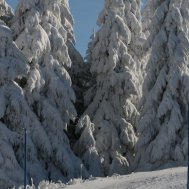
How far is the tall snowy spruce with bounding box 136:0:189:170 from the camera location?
96.5 feet

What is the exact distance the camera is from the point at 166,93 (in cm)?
3023

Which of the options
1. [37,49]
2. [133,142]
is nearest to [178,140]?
[133,142]

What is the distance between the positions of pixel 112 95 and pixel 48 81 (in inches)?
208

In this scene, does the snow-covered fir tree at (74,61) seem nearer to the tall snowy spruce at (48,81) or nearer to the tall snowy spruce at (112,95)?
the tall snowy spruce at (112,95)

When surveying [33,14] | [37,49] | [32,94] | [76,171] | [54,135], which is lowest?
[76,171]

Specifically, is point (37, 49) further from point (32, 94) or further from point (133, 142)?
point (133, 142)

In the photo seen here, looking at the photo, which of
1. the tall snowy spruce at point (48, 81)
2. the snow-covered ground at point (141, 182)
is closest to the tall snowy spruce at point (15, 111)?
the tall snowy spruce at point (48, 81)

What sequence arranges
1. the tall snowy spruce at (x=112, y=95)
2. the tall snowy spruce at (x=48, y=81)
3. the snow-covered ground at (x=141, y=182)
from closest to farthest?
the snow-covered ground at (x=141, y=182), the tall snowy spruce at (x=48, y=81), the tall snowy spruce at (x=112, y=95)

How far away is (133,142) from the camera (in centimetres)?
3297

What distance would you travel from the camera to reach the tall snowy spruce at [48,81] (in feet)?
93.2

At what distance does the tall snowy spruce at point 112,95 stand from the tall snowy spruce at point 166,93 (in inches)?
71.6

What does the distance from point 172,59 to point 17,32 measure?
804 cm

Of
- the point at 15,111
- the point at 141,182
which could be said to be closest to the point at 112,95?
the point at 15,111

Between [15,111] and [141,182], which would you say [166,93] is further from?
[141,182]
